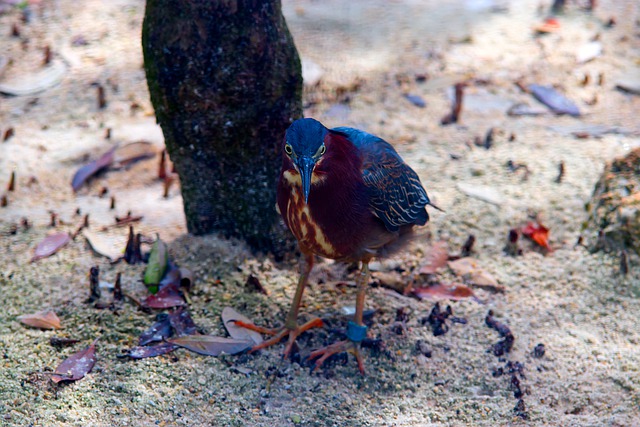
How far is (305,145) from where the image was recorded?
311 cm

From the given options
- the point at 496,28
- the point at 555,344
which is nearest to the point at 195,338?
the point at 555,344

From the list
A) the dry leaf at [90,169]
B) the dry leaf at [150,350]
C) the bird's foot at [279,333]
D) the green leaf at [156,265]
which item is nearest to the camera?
the dry leaf at [150,350]

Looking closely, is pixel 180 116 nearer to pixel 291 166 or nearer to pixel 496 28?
pixel 291 166

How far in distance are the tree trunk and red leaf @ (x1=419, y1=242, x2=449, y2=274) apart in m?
0.92

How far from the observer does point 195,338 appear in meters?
3.68

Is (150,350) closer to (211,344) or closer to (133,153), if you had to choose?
(211,344)

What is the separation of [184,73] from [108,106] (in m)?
2.21

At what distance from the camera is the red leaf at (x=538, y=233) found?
455cm

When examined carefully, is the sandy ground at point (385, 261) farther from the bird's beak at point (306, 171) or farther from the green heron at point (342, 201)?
A: the bird's beak at point (306, 171)

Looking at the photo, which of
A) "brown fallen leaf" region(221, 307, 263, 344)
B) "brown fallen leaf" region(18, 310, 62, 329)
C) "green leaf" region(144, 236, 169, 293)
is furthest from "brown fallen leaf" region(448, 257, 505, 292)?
"brown fallen leaf" region(18, 310, 62, 329)

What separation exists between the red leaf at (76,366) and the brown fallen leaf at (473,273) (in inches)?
84.7

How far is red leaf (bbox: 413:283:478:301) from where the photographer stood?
420 centimetres

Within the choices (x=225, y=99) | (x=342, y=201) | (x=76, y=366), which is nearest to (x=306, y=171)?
(x=342, y=201)

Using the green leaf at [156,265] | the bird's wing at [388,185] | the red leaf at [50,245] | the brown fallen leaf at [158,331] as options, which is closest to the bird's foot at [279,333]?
the brown fallen leaf at [158,331]
